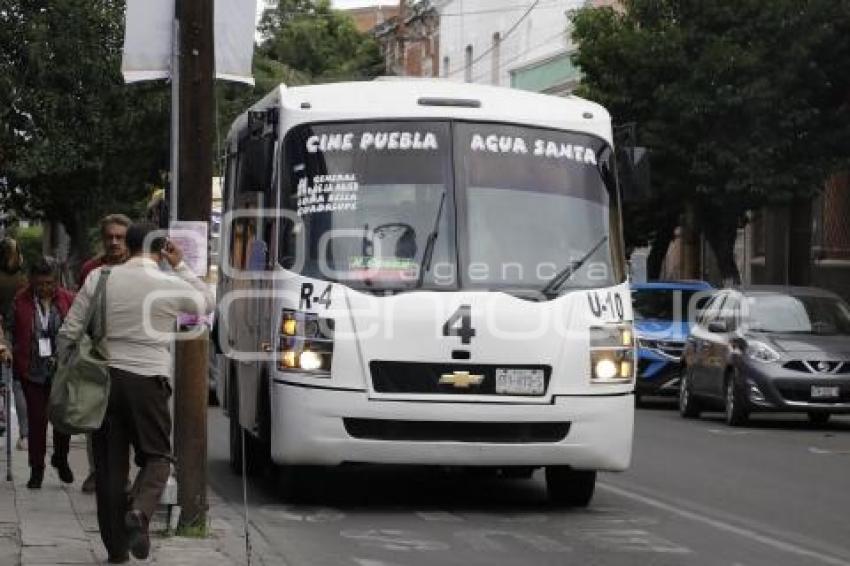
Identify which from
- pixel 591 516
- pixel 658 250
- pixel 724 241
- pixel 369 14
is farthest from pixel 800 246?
pixel 369 14

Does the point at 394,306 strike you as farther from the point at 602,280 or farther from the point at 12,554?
the point at 12,554

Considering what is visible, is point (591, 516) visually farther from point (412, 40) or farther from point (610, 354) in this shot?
point (412, 40)

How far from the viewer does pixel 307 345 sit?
12.2 m

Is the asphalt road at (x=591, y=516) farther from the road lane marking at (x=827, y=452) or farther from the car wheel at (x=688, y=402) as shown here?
the car wheel at (x=688, y=402)

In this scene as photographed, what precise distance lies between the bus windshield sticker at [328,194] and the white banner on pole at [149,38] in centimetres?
173

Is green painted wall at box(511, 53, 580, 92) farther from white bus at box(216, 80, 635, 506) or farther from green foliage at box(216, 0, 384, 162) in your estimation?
white bus at box(216, 80, 635, 506)

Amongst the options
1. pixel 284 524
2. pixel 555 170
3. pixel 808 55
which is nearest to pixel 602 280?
pixel 555 170

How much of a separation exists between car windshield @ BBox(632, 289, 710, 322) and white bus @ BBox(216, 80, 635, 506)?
1307 centimetres

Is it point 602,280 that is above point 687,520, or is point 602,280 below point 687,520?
above

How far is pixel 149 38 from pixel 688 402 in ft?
43.8

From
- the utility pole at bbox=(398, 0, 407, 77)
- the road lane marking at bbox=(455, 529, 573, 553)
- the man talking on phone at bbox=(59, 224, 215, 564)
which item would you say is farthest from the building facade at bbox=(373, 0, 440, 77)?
the man talking on phone at bbox=(59, 224, 215, 564)

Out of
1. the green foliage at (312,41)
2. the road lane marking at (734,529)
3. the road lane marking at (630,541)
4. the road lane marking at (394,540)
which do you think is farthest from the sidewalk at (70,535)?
the green foliage at (312,41)

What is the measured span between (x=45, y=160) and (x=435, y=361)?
59.1 feet

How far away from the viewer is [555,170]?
12.9m
